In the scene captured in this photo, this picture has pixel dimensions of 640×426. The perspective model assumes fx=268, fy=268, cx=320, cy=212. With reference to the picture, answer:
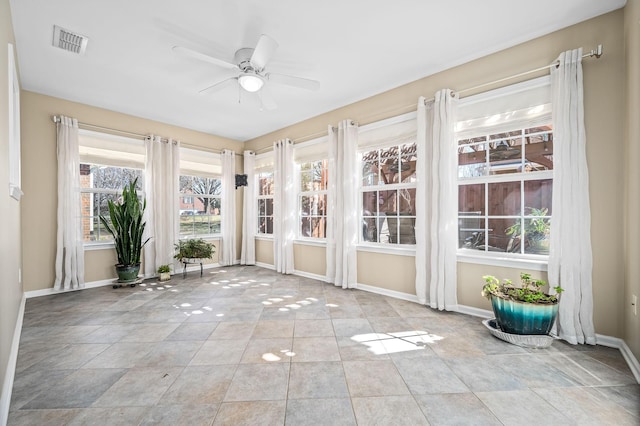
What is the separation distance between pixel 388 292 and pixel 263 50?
3222 mm

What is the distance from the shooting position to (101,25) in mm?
2447

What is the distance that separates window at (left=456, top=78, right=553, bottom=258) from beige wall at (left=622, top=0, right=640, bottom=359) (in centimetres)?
52

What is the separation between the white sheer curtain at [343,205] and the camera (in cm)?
403

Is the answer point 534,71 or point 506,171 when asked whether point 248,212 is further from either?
point 534,71

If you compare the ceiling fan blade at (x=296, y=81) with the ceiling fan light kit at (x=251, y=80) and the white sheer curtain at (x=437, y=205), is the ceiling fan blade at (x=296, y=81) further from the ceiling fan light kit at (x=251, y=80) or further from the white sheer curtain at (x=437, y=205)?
the white sheer curtain at (x=437, y=205)

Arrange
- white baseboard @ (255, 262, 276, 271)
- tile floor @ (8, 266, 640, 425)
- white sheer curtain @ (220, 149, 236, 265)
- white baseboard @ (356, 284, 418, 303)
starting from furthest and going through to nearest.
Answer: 1. white sheer curtain @ (220, 149, 236, 265)
2. white baseboard @ (255, 262, 276, 271)
3. white baseboard @ (356, 284, 418, 303)
4. tile floor @ (8, 266, 640, 425)

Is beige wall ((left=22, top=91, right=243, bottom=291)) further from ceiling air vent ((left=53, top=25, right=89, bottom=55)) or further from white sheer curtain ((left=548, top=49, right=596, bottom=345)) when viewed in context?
white sheer curtain ((left=548, top=49, right=596, bottom=345))

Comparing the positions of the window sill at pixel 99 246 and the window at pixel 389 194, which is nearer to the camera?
the window at pixel 389 194

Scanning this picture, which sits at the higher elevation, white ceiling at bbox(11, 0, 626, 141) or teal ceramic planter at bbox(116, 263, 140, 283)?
white ceiling at bbox(11, 0, 626, 141)

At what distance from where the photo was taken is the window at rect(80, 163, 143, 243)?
420 cm

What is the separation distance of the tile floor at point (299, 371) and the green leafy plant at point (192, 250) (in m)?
1.59

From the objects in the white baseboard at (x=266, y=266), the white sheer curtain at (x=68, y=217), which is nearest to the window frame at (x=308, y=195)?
the white baseboard at (x=266, y=266)

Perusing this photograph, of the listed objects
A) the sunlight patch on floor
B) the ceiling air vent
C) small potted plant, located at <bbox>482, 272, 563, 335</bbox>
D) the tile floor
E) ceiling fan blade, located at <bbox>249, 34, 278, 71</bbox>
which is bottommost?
the sunlight patch on floor

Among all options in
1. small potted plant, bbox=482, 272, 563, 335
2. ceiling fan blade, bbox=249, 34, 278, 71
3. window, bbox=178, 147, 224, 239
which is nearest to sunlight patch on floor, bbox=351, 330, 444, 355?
small potted plant, bbox=482, 272, 563, 335
